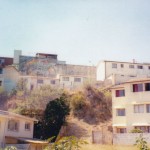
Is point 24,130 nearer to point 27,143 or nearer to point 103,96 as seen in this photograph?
point 27,143

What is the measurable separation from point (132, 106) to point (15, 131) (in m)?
18.4

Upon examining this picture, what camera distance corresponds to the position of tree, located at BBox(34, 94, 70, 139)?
45.9m

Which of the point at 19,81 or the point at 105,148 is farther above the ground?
the point at 19,81

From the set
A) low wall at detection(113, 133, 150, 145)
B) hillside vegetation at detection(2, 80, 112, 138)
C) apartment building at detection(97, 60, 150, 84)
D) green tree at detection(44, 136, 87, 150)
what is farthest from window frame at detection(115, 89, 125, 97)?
green tree at detection(44, 136, 87, 150)

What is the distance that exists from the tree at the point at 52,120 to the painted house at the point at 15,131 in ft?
9.67

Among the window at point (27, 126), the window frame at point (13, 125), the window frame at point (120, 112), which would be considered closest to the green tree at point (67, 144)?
the window frame at point (13, 125)

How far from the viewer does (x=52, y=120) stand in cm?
4653

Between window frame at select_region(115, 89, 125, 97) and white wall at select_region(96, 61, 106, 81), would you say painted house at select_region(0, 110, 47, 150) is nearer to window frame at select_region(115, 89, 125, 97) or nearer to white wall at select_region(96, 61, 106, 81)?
window frame at select_region(115, 89, 125, 97)

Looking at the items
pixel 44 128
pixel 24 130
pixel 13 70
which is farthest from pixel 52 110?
pixel 13 70

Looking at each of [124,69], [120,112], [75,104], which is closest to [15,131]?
[120,112]

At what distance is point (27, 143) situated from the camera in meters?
37.8

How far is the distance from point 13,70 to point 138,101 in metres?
Result: 36.5

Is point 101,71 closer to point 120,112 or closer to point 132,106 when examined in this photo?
point 120,112

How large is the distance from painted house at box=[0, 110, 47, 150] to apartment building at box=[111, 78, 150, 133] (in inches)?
566
